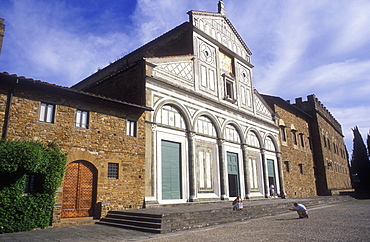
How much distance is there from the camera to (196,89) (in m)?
18.1

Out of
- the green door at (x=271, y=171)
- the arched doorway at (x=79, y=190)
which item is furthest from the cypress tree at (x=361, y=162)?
the arched doorway at (x=79, y=190)

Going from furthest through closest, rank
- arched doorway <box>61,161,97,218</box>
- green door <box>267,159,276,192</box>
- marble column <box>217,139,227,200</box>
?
green door <box>267,159,276,192</box>, marble column <box>217,139,227,200</box>, arched doorway <box>61,161,97,218</box>

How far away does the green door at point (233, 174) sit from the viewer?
1967cm

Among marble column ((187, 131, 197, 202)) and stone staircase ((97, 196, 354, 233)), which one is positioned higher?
marble column ((187, 131, 197, 202))

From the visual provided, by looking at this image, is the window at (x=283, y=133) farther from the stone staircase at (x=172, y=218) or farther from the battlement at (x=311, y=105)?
the stone staircase at (x=172, y=218)

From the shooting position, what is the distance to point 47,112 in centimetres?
1066

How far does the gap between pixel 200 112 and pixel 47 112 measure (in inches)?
380

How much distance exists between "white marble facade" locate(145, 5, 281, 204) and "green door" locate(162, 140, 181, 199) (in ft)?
0.17

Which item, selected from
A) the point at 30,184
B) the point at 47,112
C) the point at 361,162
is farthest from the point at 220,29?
the point at 361,162

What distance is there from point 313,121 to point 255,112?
14.1 m

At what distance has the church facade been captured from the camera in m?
14.9

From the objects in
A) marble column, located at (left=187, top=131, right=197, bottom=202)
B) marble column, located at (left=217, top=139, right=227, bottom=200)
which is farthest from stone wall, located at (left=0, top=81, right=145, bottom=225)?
marble column, located at (left=217, top=139, right=227, bottom=200)

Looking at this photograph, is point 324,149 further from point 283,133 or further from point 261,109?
point 261,109

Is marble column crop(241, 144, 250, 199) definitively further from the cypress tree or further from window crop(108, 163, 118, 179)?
the cypress tree
